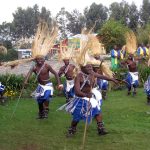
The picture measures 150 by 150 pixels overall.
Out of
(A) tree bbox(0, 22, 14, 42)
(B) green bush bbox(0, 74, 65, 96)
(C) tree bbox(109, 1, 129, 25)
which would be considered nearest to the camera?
(B) green bush bbox(0, 74, 65, 96)

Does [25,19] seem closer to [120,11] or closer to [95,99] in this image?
[120,11]

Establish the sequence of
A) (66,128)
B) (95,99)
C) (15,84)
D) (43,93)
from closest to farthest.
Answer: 1. (95,99)
2. (66,128)
3. (43,93)
4. (15,84)

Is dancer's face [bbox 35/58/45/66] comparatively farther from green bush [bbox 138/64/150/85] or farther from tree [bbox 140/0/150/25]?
tree [bbox 140/0/150/25]

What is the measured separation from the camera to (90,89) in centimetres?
727

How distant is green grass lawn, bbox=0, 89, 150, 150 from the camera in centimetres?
669

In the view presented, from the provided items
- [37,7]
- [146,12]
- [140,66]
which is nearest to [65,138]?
[140,66]

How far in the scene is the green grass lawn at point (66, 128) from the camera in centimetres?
669

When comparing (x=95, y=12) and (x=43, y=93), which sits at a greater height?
(x=95, y=12)

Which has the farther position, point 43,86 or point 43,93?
point 43,86

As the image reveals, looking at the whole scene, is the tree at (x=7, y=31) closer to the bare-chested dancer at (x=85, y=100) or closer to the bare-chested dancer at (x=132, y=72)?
the bare-chested dancer at (x=132, y=72)

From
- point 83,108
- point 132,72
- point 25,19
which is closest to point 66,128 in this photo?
point 83,108

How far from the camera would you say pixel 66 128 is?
8.00 meters

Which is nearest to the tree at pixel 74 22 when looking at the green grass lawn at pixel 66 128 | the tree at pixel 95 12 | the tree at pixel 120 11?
the tree at pixel 95 12

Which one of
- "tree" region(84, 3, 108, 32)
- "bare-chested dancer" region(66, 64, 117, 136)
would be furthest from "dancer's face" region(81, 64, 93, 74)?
"tree" region(84, 3, 108, 32)
